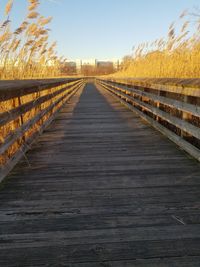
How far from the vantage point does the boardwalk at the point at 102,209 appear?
1.96 m

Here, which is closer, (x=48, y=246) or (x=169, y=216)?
(x=48, y=246)

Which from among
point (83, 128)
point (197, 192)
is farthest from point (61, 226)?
point (83, 128)

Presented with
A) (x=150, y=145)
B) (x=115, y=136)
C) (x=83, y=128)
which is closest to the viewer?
(x=150, y=145)

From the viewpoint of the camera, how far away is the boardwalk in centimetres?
196

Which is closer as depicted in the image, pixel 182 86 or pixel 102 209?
pixel 102 209

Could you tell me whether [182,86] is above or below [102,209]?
above

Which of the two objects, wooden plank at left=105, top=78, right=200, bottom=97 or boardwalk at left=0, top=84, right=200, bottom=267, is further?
wooden plank at left=105, top=78, right=200, bottom=97

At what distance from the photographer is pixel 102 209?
2.60 m

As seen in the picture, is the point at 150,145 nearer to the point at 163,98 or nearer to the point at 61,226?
the point at 163,98

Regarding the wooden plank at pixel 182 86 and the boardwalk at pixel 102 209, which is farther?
the wooden plank at pixel 182 86

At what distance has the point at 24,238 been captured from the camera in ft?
7.08

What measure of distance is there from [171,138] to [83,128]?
2.49 meters

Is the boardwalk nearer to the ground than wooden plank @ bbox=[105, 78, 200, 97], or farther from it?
nearer to the ground

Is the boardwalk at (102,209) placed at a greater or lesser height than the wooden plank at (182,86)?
lesser
